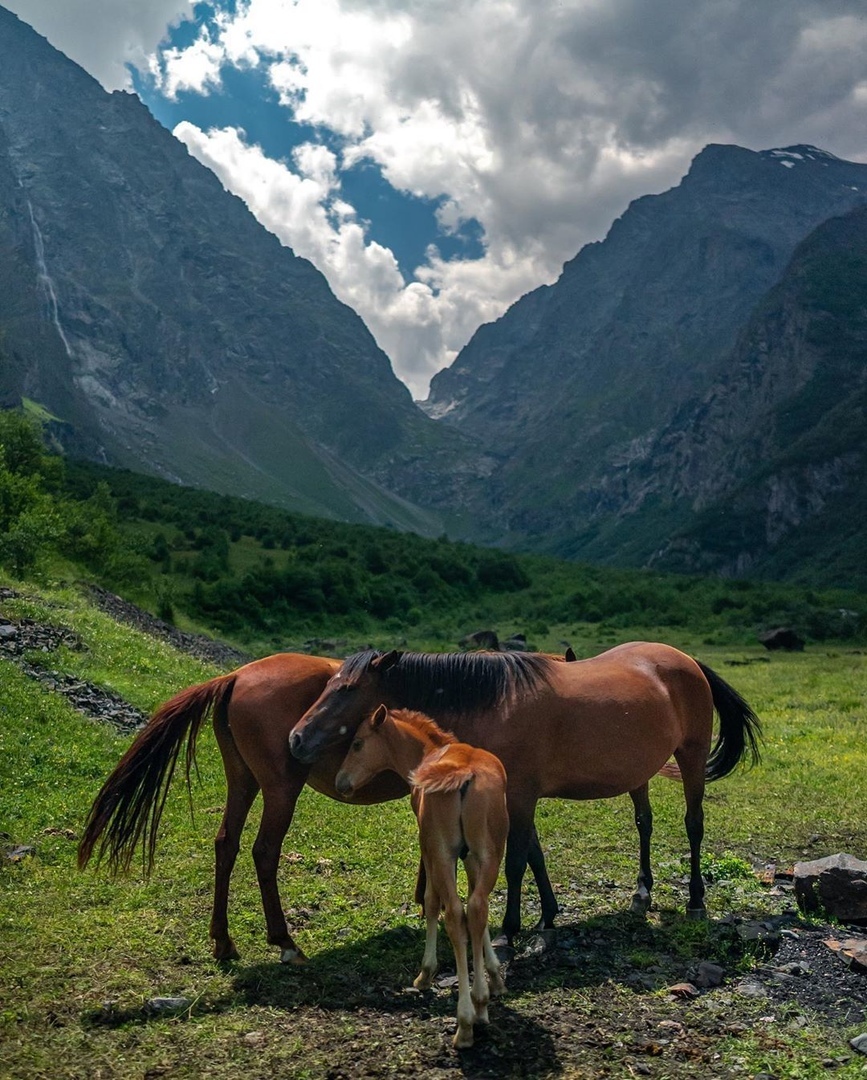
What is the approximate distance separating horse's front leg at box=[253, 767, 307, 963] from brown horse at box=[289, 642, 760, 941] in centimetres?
50

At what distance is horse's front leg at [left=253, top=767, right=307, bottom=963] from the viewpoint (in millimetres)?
6777

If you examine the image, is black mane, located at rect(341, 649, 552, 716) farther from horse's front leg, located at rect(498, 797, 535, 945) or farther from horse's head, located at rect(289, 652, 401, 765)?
horse's front leg, located at rect(498, 797, 535, 945)

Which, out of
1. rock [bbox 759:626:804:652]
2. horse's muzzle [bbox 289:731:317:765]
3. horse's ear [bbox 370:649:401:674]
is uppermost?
horse's ear [bbox 370:649:401:674]

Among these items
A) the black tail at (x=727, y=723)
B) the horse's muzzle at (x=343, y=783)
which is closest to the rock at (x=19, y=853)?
the horse's muzzle at (x=343, y=783)

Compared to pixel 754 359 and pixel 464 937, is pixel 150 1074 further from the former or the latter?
pixel 754 359

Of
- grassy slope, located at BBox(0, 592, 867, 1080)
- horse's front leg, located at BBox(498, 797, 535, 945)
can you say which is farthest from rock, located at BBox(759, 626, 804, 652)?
horse's front leg, located at BBox(498, 797, 535, 945)

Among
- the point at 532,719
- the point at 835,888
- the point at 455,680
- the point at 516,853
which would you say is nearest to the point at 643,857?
the point at 835,888

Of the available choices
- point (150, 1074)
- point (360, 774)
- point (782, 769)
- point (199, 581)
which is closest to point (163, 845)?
point (360, 774)

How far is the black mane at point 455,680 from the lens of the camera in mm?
7414

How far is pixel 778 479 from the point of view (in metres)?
137

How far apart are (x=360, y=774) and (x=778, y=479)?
470 feet

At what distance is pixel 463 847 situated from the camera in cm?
579

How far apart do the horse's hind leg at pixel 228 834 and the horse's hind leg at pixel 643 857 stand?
3.74 meters

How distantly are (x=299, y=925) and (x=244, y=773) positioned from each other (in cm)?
148
